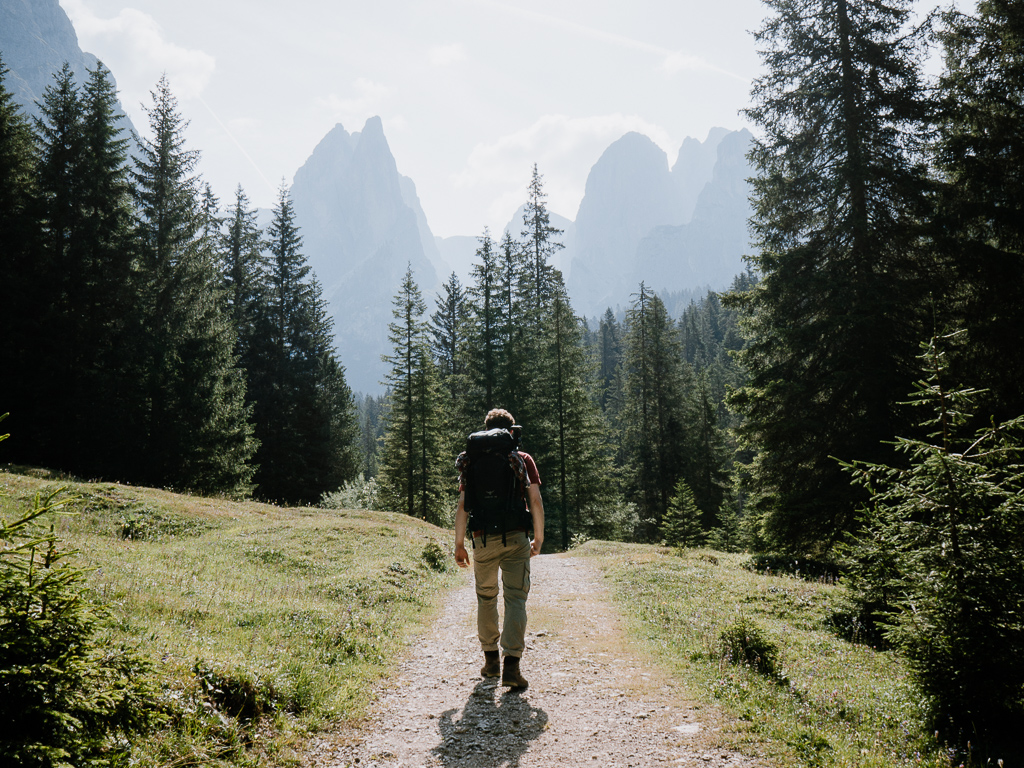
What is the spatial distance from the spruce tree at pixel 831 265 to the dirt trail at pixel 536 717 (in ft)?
33.4

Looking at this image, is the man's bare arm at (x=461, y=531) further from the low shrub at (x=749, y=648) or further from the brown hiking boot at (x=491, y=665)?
the low shrub at (x=749, y=648)

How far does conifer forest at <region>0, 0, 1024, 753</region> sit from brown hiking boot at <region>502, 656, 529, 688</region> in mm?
3784

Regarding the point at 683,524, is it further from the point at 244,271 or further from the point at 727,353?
the point at 244,271

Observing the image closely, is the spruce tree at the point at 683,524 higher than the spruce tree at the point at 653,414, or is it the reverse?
the spruce tree at the point at 653,414

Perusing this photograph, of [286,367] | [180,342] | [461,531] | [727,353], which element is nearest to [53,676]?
[461,531]

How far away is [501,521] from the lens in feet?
18.8

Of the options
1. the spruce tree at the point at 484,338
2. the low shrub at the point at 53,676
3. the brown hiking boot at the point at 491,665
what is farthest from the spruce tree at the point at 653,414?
the low shrub at the point at 53,676

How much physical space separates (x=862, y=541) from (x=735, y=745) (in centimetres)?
327

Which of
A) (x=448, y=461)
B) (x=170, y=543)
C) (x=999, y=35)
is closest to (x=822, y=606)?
(x=170, y=543)

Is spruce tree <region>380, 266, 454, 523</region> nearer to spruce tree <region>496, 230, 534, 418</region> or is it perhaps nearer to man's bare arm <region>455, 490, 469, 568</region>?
spruce tree <region>496, 230, 534, 418</region>

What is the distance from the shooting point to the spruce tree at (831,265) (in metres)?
14.0

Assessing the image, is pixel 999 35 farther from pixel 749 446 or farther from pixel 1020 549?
pixel 1020 549

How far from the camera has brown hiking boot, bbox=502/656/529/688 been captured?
5598 mm

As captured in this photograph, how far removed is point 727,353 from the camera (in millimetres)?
19016
